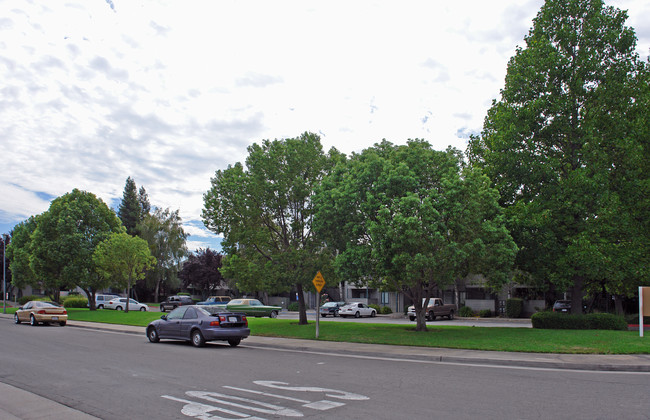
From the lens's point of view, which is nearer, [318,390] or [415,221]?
[318,390]

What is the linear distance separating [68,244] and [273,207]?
2593 centimetres

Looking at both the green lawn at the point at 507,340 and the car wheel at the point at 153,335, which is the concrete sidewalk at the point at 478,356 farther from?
the car wheel at the point at 153,335

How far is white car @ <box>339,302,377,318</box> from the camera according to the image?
43.1 m

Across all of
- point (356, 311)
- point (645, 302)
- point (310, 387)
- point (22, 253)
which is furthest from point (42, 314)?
point (645, 302)

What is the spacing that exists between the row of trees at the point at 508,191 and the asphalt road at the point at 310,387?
7.12 meters

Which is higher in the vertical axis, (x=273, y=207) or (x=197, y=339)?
(x=273, y=207)

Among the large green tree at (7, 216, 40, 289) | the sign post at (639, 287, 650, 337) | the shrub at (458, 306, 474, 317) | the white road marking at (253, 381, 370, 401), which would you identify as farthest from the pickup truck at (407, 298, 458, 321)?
the large green tree at (7, 216, 40, 289)

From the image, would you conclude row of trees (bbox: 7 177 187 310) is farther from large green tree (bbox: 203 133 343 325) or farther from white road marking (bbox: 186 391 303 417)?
white road marking (bbox: 186 391 303 417)

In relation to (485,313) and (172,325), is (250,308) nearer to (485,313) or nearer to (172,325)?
(485,313)

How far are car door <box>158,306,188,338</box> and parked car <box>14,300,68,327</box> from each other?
45.8 ft

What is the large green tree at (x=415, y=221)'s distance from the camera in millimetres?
17375

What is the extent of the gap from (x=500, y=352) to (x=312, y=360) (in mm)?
5796

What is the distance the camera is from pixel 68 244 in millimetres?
41438

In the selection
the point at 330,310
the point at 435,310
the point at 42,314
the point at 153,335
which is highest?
the point at 153,335
